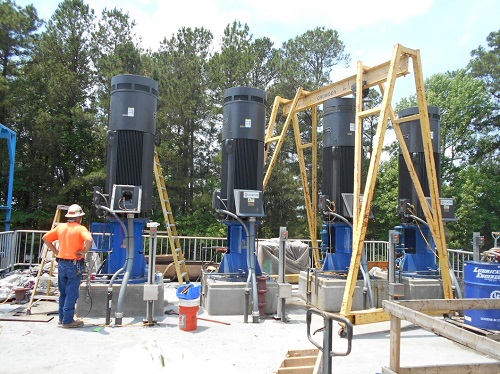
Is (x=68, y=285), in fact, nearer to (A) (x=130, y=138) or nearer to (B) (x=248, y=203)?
(A) (x=130, y=138)

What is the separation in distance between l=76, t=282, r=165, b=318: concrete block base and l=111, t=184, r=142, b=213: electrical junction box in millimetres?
1241

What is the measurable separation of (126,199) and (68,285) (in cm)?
168

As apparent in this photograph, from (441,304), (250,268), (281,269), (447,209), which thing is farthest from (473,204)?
(441,304)

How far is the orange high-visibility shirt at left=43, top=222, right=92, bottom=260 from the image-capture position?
600 centimetres

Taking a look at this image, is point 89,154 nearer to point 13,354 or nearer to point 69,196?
point 69,196

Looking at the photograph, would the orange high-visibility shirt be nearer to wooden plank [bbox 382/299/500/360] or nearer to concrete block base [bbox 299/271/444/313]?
concrete block base [bbox 299/271/444/313]

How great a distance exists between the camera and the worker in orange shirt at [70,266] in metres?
5.95

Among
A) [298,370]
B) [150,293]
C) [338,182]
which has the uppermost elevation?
[338,182]

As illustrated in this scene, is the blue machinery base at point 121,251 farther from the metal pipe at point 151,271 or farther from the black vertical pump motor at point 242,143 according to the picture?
the black vertical pump motor at point 242,143

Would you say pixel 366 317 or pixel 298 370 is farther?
pixel 366 317

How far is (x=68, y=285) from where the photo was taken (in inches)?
234

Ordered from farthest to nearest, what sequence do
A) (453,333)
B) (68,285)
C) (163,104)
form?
(163,104) → (68,285) → (453,333)

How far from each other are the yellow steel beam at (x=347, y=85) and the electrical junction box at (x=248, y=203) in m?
2.81

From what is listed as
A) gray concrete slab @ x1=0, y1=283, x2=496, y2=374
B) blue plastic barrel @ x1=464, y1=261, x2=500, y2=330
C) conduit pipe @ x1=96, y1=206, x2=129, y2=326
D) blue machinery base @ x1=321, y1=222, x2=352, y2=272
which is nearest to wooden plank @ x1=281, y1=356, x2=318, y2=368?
gray concrete slab @ x1=0, y1=283, x2=496, y2=374
